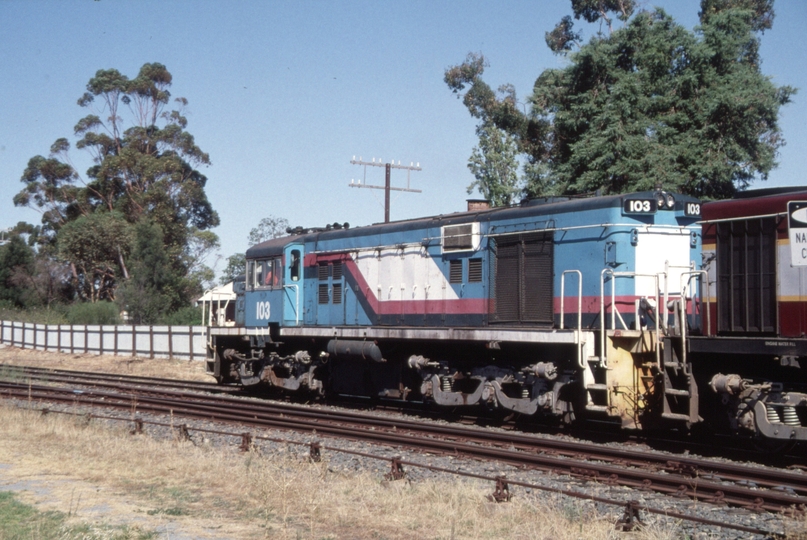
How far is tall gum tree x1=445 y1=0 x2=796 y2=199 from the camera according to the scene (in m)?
26.0

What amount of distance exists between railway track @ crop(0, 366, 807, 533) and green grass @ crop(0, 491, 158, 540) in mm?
4988

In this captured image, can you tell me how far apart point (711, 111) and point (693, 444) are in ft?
55.5

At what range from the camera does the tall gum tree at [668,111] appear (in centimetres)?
2602

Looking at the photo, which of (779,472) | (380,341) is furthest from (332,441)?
(779,472)

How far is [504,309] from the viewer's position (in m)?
15.0

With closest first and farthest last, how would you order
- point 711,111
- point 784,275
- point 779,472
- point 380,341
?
1. point 779,472
2. point 784,275
3. point 380,341
4. point 711,111

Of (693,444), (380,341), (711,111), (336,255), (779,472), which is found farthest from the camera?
(711,111)

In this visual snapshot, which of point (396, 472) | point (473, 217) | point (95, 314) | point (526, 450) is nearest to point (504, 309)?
point (473, 217)

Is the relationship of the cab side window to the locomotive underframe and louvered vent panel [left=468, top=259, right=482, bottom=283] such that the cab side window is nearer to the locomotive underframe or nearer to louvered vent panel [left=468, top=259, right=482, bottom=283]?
the locomotive underframe

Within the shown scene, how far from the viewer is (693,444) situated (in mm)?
12102

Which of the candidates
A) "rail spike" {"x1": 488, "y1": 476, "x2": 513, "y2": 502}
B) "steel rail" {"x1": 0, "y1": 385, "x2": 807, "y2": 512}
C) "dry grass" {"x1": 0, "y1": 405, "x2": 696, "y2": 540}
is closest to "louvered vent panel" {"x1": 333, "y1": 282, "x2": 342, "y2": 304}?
"steel rail" {"x1": 0, "y1": 385, "x2": 807, "y2": 512}

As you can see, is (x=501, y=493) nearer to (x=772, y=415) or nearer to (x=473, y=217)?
(x=772, y=415)

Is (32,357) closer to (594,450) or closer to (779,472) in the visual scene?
(594,450)

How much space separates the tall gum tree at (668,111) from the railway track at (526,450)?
1425 cm
